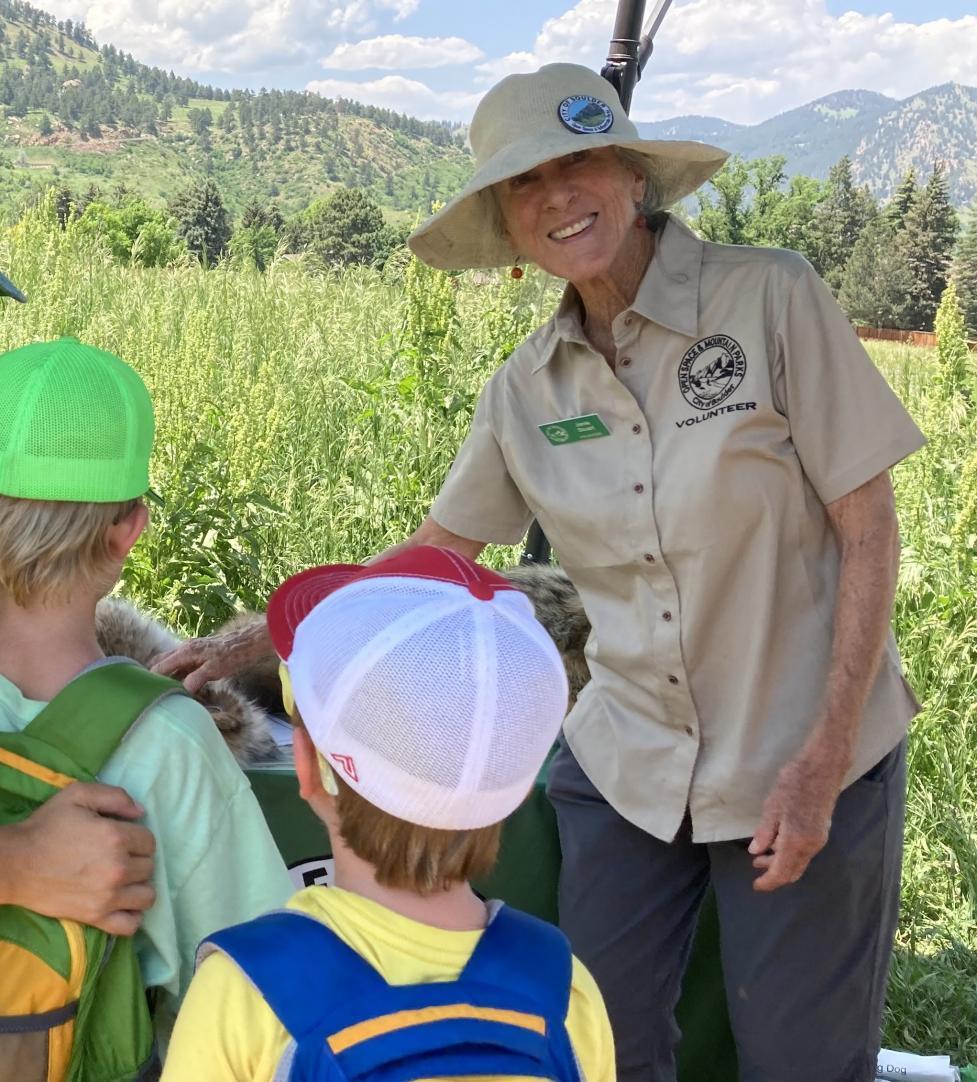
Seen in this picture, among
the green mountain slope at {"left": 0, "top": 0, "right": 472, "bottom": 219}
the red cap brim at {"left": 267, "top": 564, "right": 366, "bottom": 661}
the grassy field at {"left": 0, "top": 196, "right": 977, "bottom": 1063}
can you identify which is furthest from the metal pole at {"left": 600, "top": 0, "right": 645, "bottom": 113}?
the green mountain slope at {"left": 0, "top": 0, "right": 472, "bottom": 219}

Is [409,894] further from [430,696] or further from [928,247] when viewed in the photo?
[928,247]

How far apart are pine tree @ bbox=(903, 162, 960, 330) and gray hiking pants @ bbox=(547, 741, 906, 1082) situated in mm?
62856

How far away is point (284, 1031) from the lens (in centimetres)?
101

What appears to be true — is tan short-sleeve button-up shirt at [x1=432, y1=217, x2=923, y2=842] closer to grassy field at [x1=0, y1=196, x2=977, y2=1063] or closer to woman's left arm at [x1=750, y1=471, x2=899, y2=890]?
woman's left arm at [x1=750, y1=471, x2=899, y2=890]

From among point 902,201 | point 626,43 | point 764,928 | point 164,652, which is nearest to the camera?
point 764,928

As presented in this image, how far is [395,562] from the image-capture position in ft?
3.93

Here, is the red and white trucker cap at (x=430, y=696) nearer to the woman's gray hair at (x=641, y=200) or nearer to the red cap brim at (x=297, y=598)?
the red cap brim at (x=297, y=598)

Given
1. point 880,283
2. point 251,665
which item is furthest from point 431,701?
point 880,283

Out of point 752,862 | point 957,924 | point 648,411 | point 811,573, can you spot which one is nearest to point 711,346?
point 648,411

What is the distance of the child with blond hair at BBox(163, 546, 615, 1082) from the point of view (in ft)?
3.32

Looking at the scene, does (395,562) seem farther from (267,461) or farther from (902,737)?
(267,461)

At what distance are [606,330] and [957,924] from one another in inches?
97.0

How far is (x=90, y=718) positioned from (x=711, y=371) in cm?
113

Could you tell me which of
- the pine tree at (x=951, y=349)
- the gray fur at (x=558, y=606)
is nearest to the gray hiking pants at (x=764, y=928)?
the gray fur at (x=558, y=606)
